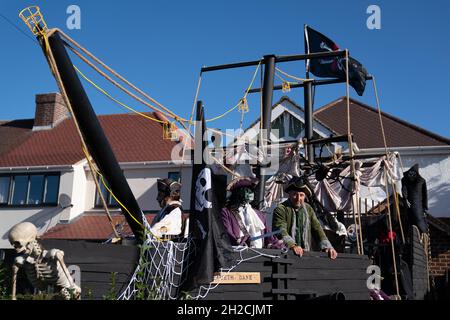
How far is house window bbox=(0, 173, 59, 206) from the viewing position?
19594 millimetres

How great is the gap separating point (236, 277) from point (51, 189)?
15833 mm

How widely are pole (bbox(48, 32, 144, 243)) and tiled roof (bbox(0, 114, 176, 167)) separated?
566 inches

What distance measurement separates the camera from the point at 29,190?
1973cm

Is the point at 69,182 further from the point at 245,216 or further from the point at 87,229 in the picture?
the point at 245,216

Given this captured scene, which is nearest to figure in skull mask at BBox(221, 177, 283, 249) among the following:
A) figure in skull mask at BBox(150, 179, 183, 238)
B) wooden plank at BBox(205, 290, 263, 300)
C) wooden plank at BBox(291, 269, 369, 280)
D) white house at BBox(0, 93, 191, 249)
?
wooden plank at BBox(291, 269, 369, 280)

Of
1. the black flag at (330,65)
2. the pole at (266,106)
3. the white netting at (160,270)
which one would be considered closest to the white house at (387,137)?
the black flag at (330,65)

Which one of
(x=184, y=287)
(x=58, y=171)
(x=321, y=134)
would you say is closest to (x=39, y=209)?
(x=58, y=171)

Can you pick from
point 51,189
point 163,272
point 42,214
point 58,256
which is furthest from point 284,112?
point 58,256

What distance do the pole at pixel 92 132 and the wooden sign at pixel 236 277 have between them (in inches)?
32.5

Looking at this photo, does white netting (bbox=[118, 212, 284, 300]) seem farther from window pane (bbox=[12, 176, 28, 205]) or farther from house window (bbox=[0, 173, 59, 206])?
window pane (bbox=[12, 176, 28, 205])

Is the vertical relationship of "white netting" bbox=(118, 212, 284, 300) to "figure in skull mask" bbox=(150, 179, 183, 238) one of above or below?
below

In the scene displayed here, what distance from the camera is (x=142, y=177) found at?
1950cm

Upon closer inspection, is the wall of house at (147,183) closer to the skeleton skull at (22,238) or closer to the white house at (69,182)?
the white house at (69,182)

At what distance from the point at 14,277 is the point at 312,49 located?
9.90 metres
